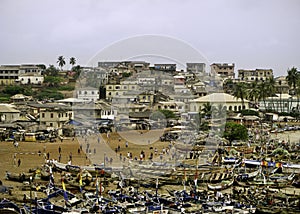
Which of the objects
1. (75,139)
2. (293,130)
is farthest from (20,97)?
(293,130)

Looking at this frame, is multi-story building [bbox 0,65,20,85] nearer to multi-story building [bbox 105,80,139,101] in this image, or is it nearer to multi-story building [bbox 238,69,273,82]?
multi-story building [bbox 105,80,139,101]

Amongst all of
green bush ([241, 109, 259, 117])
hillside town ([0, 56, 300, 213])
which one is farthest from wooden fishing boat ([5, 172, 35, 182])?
green bush ([241, 109, 259, 117])

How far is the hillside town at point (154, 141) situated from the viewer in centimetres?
2205

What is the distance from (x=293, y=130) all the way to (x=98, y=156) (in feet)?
92.2

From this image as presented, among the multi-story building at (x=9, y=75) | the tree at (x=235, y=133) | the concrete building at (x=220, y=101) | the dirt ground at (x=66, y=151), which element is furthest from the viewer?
the multi-story building at (x=9, y=75)

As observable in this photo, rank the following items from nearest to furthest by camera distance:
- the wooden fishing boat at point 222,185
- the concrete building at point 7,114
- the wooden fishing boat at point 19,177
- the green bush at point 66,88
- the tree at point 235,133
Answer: the wooden fishing boat at point 222,185 → the wooden fishing boat at point 19,177 → the tree at point 235,133 → the concrete building at point 7,114 → the green bush at point 66,88

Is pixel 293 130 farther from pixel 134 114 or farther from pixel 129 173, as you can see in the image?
pixel 129 173

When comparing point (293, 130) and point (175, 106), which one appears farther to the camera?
point (175, 106)

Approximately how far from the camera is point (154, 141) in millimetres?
46969

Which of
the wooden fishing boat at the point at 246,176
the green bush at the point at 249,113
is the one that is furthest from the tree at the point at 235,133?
the green bush at the point at 249,113

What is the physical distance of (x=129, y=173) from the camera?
2741cm

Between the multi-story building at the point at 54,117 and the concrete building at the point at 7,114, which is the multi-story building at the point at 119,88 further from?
the concrete building at the point at 7,114

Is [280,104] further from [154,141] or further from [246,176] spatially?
[246,176]

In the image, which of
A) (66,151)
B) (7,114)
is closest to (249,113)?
(7,114)
